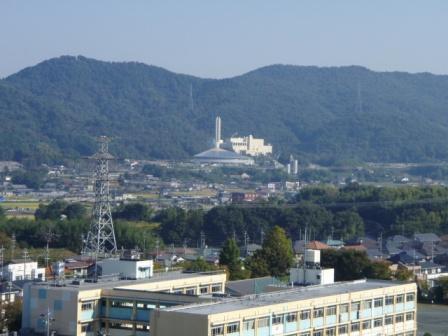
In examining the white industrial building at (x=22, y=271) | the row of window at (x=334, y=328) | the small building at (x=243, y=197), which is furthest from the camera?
the small building at (x=243, y=197)

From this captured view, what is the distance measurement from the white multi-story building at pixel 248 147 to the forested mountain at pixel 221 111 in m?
4.11

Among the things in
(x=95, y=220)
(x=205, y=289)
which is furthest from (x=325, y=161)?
(x=205, y=289)

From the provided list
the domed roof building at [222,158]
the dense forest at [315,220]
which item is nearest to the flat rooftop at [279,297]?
the dense forest at [315,220]

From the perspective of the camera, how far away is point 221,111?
11312 centimetres

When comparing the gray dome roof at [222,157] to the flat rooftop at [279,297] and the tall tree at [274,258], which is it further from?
the flat rooftop at [279,297]

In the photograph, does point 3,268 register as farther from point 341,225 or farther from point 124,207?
point 124,207

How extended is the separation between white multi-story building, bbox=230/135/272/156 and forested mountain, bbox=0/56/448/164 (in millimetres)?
4108

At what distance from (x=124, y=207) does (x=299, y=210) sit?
19.6 feet

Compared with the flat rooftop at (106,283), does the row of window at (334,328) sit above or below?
below

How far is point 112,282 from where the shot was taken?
12422 mm

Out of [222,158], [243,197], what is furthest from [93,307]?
[222,158]

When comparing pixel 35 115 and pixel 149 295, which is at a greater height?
pixel 35 115

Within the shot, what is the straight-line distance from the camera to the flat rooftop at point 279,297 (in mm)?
10436

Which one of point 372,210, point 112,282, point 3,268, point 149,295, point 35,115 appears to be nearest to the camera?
point 149,295
